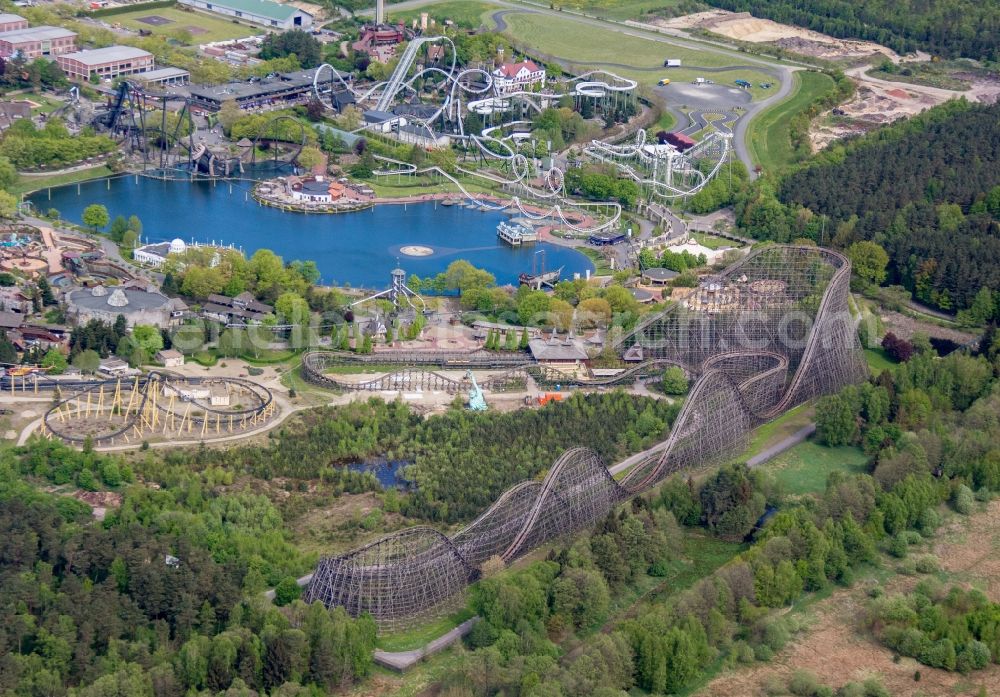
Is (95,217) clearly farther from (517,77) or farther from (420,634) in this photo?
(420,634)

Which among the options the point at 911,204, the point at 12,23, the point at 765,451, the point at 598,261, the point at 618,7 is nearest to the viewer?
the point at 765,451

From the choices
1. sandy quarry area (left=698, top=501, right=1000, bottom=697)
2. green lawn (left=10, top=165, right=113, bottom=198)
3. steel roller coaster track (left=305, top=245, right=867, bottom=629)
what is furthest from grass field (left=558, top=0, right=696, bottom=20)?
sandy quarry area (left=698, top=501, right=1000, bottom=697)

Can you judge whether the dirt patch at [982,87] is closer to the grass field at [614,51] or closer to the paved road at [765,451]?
the grass field at [614,51]

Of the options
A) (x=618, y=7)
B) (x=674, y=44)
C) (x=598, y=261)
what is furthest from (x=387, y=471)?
(x=618, y=7)

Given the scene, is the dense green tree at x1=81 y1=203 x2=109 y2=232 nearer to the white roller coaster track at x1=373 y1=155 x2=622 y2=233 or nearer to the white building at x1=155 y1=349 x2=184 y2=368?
the white building at x1=155 y1=349 x2=184 y2=368

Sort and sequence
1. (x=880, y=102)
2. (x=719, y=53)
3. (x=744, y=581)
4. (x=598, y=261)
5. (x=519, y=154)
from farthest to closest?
1. (x=719, y=53)
2. (x=880, y=102)
3. (x=519, y=154)
4. (x=598, y=261)
5. (x=744, y=581)

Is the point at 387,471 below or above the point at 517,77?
below
